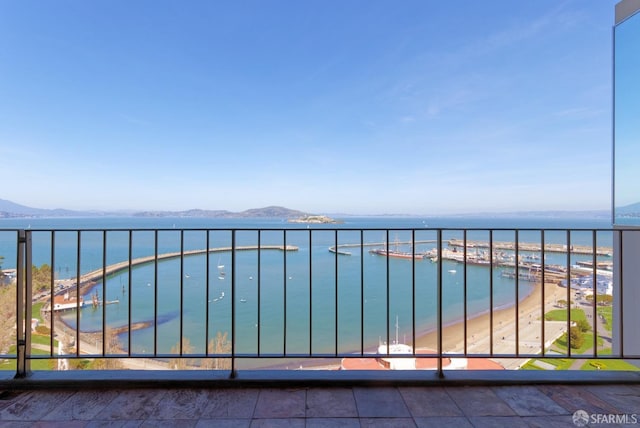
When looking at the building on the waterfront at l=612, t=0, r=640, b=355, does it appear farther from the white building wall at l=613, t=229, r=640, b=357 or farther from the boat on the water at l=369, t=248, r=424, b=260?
the boat on the water at l=369, t=248, r=424, b=260

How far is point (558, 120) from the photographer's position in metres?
18.2

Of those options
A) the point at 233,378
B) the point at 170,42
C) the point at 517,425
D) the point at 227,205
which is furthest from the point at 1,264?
the point at 227,205

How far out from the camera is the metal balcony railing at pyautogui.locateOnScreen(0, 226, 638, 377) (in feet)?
6.18

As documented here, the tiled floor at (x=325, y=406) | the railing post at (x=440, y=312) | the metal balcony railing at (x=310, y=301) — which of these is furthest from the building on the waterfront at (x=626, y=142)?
the railing post at (x=440, y=312)

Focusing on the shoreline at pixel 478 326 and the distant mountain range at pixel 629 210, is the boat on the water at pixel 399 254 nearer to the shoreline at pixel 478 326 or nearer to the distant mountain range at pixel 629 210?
the distant mountain range at pixel 629 210

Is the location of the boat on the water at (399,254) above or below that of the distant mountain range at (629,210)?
below

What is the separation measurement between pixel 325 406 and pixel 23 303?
2.17 metres

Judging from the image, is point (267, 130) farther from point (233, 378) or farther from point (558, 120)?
point (558, 120)

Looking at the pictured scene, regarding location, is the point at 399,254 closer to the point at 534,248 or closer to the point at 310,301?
the point at 310,301

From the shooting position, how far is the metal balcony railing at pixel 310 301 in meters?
1.88

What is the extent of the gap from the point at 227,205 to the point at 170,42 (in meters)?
27.3

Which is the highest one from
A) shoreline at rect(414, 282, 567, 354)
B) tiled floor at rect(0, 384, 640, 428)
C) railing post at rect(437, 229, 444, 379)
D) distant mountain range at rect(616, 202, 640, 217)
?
distant mountain range at rect(616, 202, 640, 217)

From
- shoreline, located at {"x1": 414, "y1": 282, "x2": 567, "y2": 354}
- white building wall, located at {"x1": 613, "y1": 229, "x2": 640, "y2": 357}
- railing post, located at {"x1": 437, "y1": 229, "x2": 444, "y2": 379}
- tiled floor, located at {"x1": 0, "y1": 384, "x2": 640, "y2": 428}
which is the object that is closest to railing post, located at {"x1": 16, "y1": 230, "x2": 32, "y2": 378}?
tiled floor, located at {"x1": 0, "y1": 384, "x2": 640, "y2": 428}

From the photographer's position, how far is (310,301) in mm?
1976
